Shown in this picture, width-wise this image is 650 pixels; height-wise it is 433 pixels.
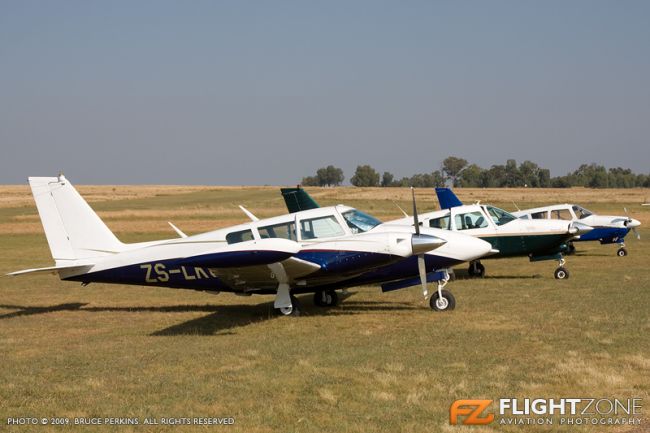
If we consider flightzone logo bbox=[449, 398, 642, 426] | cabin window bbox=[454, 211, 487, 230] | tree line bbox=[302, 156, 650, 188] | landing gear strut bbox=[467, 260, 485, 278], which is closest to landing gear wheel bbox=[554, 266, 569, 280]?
landing gear strut bbox=[467, 260, 485, 278]

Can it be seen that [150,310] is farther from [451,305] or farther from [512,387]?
[512,387]

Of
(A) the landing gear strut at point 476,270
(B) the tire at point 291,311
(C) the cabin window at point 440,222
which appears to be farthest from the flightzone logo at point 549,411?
(A) the landing gear strut at point 476,270

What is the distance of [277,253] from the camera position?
40.5ft

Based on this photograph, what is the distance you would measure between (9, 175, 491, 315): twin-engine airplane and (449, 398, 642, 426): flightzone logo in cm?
539

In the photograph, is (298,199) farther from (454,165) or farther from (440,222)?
(454,165)

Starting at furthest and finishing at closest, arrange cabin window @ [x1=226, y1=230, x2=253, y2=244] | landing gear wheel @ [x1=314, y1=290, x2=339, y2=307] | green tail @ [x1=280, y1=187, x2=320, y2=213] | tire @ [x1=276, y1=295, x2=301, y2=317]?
green tail @ [x1=280, y1=187, x2=320, y2=213] < landing gear wheel @ [x1=314, y1=290, x2=339, y2=307] < tire @ [x1=276, y1=295, x2=301, y2=317] < cabin window @ [x1=226, y1=230, x2=253, y2=244]

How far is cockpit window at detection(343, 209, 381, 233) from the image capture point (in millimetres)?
14438

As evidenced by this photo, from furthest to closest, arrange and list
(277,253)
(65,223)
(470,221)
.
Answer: (470,221) → (65,223) → (277,253)

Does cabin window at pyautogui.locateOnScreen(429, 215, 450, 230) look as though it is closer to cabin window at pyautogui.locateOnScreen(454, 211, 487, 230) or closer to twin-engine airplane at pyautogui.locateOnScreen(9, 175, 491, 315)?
cabin window at pyautogui.locateOnScreen(454, 211, 487, 230)

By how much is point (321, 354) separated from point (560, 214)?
697 inches

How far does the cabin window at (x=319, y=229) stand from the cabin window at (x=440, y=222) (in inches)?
262

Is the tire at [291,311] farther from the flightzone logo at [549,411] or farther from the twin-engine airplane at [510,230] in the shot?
the flightzone logo at [549,411]

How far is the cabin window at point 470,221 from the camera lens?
810 inches

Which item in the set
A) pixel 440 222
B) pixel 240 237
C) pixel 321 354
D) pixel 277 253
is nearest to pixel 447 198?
pixel 440 222
